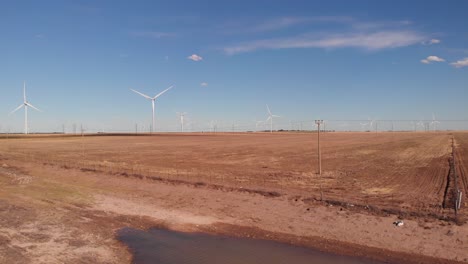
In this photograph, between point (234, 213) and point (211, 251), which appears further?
point (234, 213)

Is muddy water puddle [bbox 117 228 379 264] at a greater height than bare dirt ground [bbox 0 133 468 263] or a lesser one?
lesser

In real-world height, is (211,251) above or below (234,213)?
below

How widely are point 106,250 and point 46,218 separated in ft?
18.6

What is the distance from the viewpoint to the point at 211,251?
14188mm

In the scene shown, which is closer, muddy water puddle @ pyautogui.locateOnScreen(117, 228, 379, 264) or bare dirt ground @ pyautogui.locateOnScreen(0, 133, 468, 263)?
muddy water puddle @ pyautogui.locateOnScreen(117, 228, 379, 264)

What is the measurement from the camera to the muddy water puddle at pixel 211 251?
13.3m

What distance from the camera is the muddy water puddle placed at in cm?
1329

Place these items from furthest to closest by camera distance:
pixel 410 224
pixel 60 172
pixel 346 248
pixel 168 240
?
pixel 60 172, pixel 410 224, pixel 168 240, pixel 346 248

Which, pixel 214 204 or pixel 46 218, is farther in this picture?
pixel 214 204

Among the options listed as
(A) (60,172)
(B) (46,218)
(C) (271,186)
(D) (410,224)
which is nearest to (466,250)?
(D) (410,224)

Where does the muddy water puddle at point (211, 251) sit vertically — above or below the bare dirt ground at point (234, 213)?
below

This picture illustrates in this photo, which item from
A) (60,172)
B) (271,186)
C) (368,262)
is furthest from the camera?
(60,172)

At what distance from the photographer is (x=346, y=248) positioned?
47.6 ft

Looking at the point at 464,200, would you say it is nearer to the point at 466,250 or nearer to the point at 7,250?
the point at 466,250
